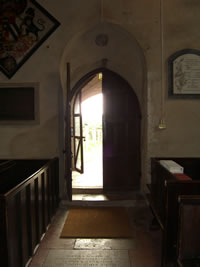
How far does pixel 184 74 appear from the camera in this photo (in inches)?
154

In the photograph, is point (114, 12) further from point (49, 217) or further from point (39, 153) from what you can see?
point (49, 217)

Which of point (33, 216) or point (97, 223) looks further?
point (97, 223)

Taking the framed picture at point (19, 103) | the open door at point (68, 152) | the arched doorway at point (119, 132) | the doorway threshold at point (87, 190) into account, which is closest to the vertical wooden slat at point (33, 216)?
the open door at point (68, 152)

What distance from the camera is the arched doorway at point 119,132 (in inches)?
183

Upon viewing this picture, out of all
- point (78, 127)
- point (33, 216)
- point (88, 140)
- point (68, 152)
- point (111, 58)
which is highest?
point (111, 58)

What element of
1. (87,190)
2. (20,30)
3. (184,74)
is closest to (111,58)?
(184,74)

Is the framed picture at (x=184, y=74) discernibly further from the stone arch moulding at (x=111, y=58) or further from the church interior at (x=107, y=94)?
the stone arch moulding at (x=111, y=58)

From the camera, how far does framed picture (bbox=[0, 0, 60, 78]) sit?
3975mm

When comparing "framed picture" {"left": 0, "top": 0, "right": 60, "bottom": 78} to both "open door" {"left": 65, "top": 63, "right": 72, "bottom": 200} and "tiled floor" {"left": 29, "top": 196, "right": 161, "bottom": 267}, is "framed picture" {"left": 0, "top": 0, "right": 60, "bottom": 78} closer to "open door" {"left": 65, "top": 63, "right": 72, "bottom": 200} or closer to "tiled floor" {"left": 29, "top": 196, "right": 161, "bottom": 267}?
"open door" {"left": 65, "top": 63, "right": 72, "bottom": 200}

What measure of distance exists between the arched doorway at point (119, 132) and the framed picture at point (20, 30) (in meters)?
1.11

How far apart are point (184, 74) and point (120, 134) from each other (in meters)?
1.67

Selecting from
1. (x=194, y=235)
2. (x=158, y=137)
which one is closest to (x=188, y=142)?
(x=158, y=137)

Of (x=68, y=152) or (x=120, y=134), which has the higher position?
(x=120, y=134)

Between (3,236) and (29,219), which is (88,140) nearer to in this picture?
(29,219)
